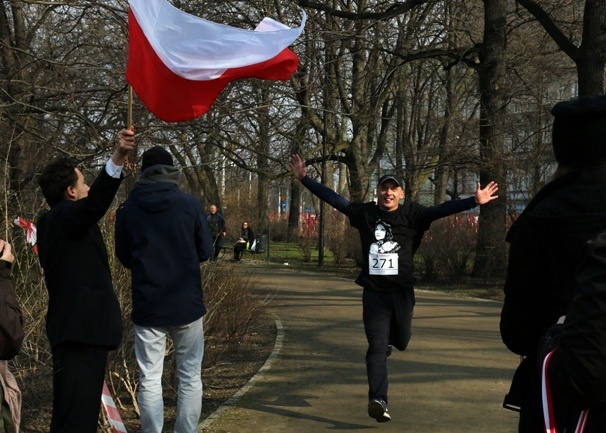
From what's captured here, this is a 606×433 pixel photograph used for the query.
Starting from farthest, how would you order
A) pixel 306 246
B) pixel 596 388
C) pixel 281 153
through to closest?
pixel 306 246 < pixel 281 153 < pixel 596 388

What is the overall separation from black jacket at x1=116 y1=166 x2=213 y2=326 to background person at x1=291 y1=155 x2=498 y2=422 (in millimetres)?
1579

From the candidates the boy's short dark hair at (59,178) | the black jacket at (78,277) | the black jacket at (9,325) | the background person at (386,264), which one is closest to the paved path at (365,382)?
the background person at (386,264)

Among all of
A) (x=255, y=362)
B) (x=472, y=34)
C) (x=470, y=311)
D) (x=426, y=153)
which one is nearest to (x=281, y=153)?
(x=426, y=153)

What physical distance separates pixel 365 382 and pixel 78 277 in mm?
4123

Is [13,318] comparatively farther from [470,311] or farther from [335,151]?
[335,151]

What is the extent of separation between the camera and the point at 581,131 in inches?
111

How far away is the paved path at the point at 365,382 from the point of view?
259 inches

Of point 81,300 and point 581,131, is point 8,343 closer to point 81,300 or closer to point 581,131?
point 81,300

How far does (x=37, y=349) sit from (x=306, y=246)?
24498mm

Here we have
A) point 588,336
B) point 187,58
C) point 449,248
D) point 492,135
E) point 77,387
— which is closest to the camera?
point 588,336

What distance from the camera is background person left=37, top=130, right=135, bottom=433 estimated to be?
454 cm

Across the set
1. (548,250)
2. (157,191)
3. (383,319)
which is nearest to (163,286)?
(157,191)

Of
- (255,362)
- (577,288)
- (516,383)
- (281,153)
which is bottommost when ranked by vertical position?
(255,362)

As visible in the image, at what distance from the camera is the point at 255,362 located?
9.73 meters
